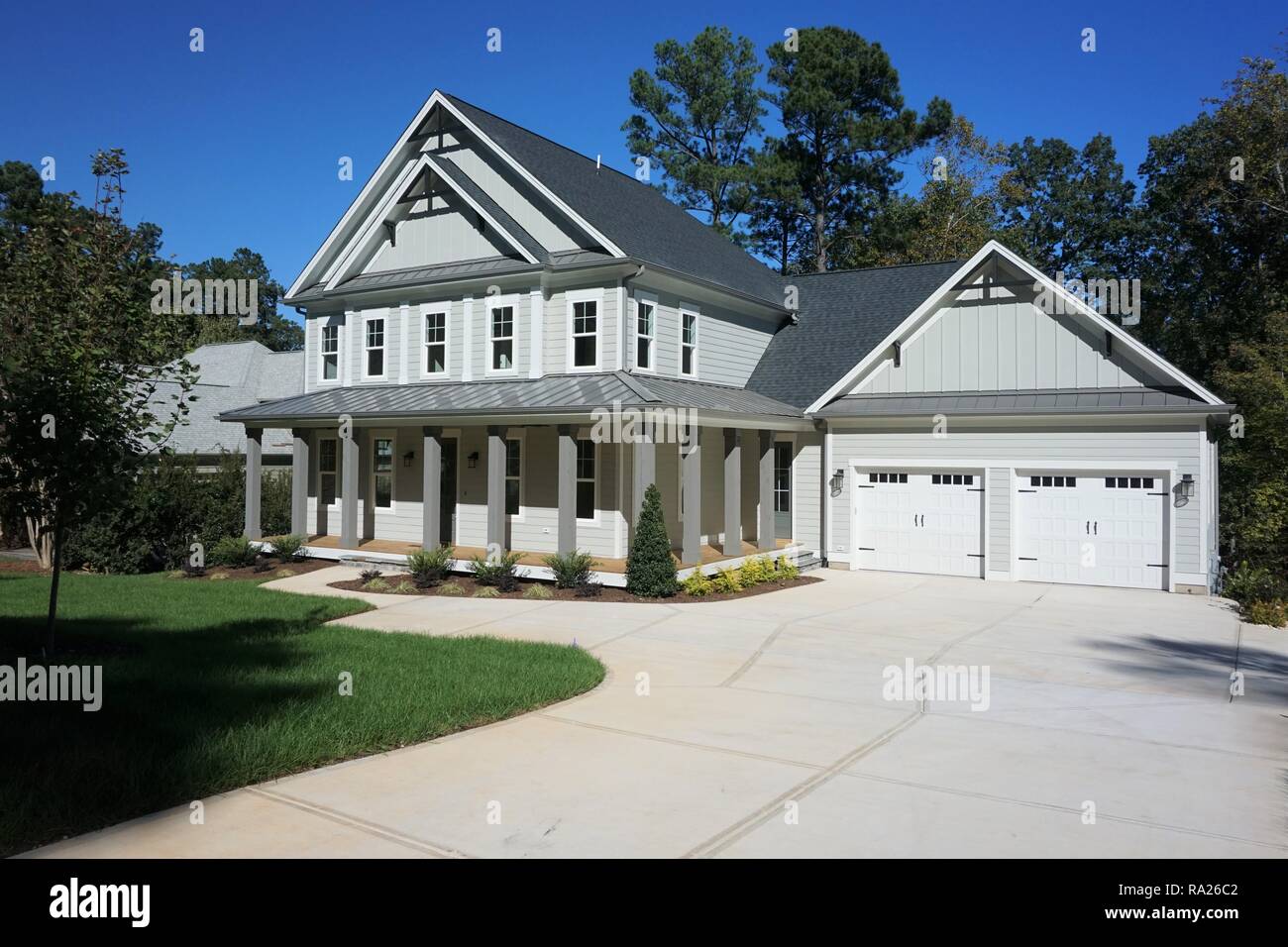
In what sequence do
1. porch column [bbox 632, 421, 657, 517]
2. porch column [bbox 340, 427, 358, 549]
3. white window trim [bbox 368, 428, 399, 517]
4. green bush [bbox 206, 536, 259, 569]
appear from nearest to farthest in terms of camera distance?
porch column [bbox 632, 421, 657, 517], green bush [bbox 206, 536, 259, 569], porch column [bbox 340, 427, 358, 549], white window trim [bbox 368, 428, 399, 517]

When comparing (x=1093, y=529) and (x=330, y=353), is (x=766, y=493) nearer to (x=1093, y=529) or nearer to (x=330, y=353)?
(x=1093, y=529)

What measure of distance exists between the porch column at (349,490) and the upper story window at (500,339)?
3397mm

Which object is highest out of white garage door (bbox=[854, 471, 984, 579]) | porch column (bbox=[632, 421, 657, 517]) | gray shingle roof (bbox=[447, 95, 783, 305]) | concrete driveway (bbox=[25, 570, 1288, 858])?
gray shingle roof (bbox=[447, 95, 783, 305])

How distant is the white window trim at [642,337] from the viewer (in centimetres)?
1900

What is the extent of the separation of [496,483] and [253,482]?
6.94 m

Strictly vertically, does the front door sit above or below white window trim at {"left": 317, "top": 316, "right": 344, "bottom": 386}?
below

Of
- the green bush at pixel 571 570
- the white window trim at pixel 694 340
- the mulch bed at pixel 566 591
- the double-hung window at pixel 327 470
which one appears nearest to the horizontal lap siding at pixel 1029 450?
the mulch bed at pixel 566 591

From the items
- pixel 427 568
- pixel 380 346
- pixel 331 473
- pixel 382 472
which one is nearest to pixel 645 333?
pixel 427 568

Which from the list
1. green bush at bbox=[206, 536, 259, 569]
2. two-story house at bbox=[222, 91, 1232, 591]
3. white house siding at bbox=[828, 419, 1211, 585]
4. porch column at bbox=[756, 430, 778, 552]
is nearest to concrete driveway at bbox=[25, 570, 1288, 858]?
white house siding at bbox=[828, 419, 1211, 585]

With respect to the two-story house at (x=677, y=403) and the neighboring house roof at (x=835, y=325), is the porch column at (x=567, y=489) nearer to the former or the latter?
the two-story house at (x=677, y=403)

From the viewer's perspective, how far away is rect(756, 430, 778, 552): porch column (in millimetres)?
20266

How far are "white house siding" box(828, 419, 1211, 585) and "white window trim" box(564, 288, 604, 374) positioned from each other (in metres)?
5.48

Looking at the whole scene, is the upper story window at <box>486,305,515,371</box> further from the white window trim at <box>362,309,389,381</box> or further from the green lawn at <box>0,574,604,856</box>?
the green lawn at <box>0,574,604,856</box>

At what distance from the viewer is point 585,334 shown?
1942 cm
